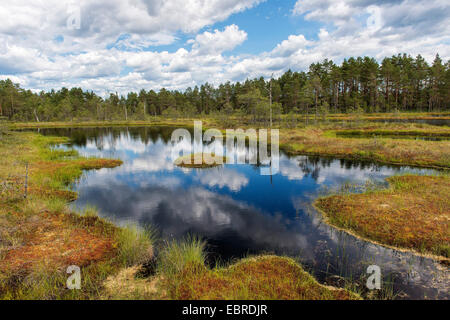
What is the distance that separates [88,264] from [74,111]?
14995cm

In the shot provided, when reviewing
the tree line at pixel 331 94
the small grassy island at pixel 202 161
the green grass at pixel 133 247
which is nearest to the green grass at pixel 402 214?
the green grass at pixel 133 247

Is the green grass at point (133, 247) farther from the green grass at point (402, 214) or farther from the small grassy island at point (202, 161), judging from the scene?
the small grassy island at point (202, 161)

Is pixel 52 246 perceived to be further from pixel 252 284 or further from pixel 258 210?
pixel 258 210

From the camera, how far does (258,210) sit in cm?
1945

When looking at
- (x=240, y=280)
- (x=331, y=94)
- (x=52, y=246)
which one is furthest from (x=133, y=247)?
(x=331, y=94)

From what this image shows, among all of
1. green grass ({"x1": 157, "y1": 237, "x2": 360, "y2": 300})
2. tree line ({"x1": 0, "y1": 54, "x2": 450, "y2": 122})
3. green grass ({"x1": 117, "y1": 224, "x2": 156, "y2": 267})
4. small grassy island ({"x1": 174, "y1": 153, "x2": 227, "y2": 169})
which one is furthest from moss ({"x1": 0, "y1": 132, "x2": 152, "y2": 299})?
tree line ({"x1": 0, "y1": 54, "x2": 450, "y2": 122})

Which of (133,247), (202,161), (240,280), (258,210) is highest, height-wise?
(202,161)

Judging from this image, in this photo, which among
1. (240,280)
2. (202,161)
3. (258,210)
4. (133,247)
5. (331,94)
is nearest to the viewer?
(240,280)

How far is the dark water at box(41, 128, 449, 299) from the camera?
457 inches

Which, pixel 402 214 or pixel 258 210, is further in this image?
pixel 258 210

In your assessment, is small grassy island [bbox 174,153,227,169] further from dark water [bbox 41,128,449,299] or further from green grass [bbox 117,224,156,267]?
green grass [bbox 117,224,156,267]

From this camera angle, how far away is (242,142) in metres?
56.3

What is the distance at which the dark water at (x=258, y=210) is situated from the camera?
38.1 feet
